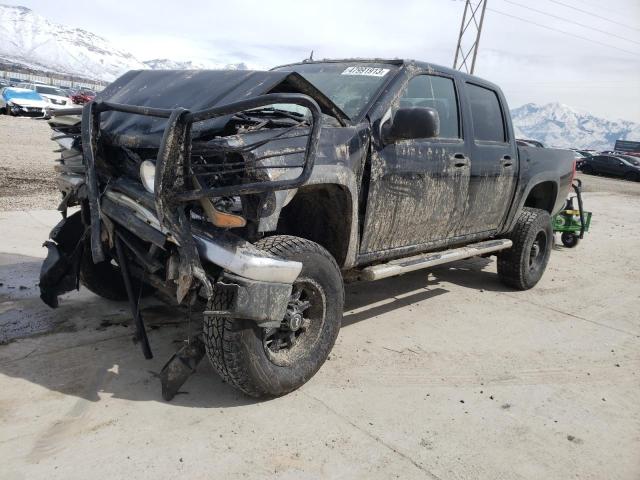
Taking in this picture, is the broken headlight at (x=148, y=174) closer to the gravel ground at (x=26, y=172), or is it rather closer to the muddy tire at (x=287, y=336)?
the muddy tire at (x=287, y=336)

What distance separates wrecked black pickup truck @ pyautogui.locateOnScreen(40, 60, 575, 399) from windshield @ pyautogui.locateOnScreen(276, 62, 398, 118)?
0.02 m

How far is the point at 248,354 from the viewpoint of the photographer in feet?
9.46

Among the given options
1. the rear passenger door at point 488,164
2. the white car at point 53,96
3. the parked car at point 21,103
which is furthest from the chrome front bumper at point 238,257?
the white car at point 53,96

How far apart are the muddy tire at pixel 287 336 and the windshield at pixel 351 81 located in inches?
43.2

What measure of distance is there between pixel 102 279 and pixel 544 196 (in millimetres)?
4697

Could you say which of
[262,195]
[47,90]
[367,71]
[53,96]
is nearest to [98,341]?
[262,195]

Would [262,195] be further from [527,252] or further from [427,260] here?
[527,252]

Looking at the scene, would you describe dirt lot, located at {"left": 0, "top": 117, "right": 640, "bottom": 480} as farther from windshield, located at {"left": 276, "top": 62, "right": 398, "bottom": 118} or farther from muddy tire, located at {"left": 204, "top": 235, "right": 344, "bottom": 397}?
windshield, located at {"left": 276, "top": 62, "right": 398, "bottom": 118}

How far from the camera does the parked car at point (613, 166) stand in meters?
31.7

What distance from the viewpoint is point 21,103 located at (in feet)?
86.5

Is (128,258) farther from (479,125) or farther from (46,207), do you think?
(46,207)

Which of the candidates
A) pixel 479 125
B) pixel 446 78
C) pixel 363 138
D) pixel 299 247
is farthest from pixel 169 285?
pixel 479 125

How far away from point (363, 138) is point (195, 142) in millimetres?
1131

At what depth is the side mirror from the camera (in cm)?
337
